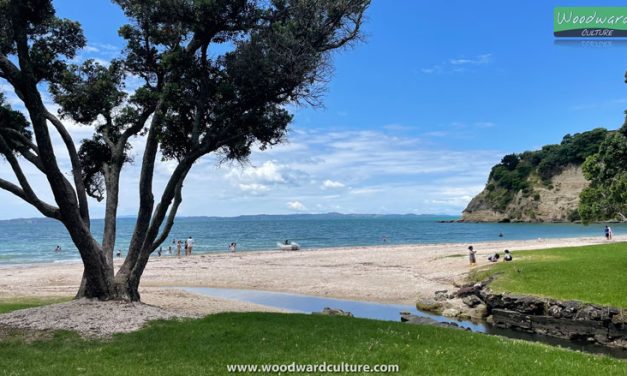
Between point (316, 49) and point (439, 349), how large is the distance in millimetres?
11176

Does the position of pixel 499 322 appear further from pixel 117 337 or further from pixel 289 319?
pixel 117 337

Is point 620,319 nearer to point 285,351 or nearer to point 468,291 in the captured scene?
point 468,291

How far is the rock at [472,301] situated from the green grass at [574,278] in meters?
1.03

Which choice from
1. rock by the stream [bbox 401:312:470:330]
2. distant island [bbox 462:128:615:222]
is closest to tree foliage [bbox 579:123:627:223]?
rock by the stream [bbox 401:312:470:330]

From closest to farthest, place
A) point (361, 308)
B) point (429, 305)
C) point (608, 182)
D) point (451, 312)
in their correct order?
point (608, 182) < point (451, 312) < point (429, 305) < point (361, 308)

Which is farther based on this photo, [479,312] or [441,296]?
[441,296]

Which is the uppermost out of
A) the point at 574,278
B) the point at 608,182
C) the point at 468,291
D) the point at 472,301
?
the point at 608,182

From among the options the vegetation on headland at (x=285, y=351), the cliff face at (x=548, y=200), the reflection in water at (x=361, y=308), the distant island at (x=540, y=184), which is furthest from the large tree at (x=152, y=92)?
the cliff face at (x=548, y=200)

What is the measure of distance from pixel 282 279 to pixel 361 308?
12136 mm

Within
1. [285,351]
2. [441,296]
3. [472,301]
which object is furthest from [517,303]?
[285,351]

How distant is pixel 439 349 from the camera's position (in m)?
10.9

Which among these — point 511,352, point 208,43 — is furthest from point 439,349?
point 208,43

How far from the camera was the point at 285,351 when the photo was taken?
1084cm

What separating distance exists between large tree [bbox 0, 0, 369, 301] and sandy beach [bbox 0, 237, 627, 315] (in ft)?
21.8
